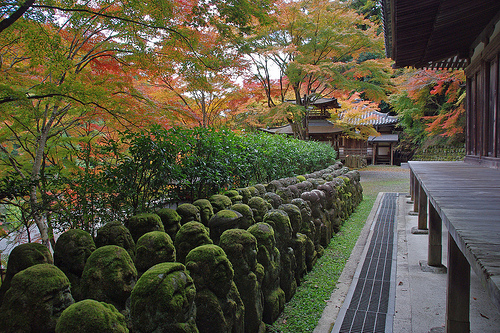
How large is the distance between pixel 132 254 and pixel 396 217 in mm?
7814

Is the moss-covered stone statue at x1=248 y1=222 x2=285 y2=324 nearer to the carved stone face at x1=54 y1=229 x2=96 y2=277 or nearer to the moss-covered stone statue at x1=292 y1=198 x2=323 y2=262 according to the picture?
the moss-covered stone statue at x1=292 y1=198 x2=323 y2=262

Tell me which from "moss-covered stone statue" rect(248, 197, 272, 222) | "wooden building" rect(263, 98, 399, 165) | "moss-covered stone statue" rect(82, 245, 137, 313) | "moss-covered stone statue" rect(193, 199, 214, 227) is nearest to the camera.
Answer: "moss-covered stone statue" rect(82, 245, 137, 313)

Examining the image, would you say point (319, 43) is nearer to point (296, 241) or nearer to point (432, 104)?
point (296, 241)

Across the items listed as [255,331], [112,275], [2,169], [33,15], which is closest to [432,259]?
[255,331]

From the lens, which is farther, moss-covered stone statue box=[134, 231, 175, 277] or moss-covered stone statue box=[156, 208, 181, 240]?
moss-covered stone statue box=[156, 208, 181, 240]

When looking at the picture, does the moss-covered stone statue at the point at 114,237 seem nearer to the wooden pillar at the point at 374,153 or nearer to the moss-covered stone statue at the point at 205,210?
the moss-covered stone statue at the point at 205,210

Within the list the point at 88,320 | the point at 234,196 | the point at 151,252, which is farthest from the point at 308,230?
the point at 88,320

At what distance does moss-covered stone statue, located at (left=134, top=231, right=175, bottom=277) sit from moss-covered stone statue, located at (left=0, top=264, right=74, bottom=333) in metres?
0.68

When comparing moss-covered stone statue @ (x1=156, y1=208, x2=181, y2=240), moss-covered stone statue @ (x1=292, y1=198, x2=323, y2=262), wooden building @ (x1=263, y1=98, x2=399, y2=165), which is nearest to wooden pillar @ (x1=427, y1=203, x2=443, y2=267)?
moss-covered stone statue @ (x1=292, y1=198, x2=323, y2=262)

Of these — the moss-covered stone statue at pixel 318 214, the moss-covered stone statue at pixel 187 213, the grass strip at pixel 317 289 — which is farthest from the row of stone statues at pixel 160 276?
the moss-covered stone statue at pixel 318 214

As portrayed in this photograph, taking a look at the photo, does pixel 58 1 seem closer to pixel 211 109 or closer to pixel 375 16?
pixel 211 109

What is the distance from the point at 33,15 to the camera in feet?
11.4

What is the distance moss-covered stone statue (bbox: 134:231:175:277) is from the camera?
2502mm

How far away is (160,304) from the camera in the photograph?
6.23ft
